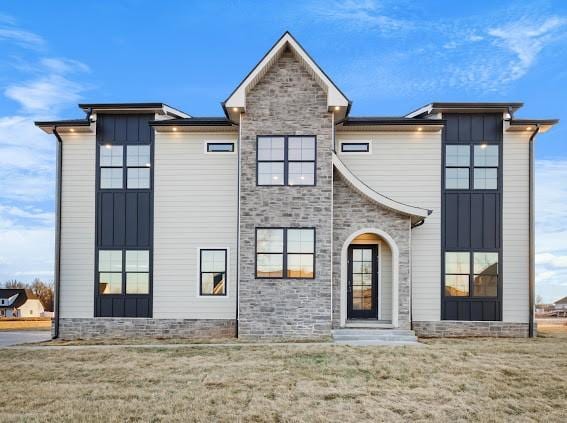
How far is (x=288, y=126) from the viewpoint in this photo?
12711 mm

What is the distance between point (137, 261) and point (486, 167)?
38.8 feet

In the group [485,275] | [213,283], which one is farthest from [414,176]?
[213,283]

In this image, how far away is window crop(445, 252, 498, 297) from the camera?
13.6 meters

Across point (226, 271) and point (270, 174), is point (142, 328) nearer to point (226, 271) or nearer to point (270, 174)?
point (226, 271)

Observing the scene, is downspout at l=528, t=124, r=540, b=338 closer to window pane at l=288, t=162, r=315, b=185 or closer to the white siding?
the white siding

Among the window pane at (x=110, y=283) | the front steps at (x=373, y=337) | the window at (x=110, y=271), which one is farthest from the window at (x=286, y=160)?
the window pane at (x=110, y=283)

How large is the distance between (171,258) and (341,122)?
7.04m

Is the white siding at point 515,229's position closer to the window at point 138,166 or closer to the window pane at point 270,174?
the window pane at point 270,174

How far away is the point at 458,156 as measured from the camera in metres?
13.8

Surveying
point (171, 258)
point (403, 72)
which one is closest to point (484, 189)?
point (171, 258)

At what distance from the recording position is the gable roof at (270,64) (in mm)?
12250

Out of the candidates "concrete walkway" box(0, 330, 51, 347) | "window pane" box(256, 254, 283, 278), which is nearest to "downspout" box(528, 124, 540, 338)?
"window pane" box(256, 254, 283, 278)

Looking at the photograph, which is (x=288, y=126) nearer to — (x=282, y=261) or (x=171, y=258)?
(x=282, y=261)

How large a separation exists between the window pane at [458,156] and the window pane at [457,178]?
0.64 ft
